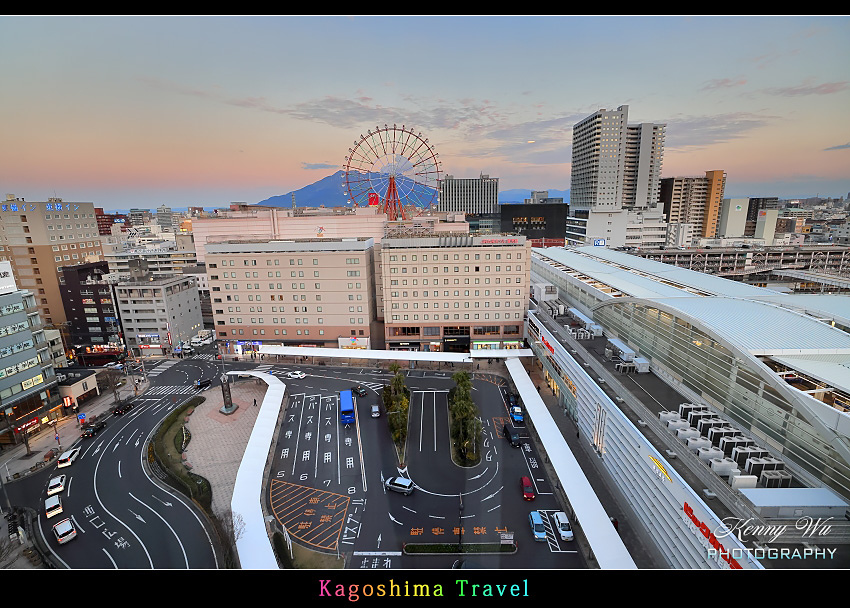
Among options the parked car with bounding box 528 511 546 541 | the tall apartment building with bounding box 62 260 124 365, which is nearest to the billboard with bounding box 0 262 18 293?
the tall apartment building with bounding box 62 260 124 365

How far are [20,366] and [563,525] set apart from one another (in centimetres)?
1325

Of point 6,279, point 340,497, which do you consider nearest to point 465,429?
point 340,497

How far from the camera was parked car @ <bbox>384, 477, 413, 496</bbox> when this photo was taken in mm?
6999

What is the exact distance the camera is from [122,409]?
11.0 m

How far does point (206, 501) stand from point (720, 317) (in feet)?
33.5

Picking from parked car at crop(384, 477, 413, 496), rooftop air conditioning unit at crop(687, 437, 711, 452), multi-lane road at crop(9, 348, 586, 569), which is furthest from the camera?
parked car at crop(384, 477, 413, 496)

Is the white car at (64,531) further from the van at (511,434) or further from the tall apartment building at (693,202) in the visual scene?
the tall apartment building at (693,202)

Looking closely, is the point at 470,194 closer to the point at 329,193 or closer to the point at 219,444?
the point at 329,193

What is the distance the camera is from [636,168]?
3438 centimetres

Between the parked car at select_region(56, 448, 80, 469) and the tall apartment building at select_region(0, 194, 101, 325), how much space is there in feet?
32.4

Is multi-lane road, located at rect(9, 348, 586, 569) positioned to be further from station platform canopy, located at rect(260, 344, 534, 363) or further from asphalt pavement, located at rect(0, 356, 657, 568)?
station platform canopy, located at rect(260, 344, 534, 363)

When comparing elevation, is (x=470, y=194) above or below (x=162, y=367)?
above
